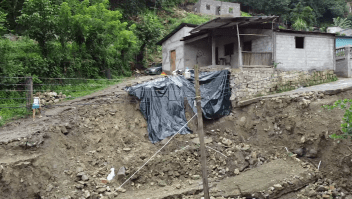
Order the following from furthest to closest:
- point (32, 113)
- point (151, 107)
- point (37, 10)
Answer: point (37, 10), point (151, 107), point (32, 113)

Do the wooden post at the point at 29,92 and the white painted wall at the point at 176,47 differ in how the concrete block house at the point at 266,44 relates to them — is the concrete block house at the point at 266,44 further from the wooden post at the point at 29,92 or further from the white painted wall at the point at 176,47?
the wooden post at the point at 29,92

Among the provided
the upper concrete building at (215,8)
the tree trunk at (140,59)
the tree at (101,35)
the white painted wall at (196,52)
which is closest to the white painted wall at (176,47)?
the white painted wall at (196,52)

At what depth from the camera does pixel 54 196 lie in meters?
8.48

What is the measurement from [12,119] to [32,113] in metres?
0.76

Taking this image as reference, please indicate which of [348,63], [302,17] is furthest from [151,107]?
[302,17]

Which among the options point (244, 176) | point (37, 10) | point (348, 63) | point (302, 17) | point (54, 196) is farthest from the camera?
point (302, 17)

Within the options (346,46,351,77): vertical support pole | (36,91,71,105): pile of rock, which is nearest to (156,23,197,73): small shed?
(36,91,71,105): pile of rock

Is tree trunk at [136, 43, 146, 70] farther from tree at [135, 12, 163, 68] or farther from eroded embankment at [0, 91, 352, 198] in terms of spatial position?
A: eroded embankment at [0, 91, 352, 198]

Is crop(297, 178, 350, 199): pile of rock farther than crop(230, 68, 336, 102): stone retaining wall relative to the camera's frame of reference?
No

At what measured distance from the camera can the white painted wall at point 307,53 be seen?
1471 cm

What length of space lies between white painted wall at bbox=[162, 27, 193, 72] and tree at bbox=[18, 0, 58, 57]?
8.51 m

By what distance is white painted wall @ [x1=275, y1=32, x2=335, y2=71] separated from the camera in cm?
1471

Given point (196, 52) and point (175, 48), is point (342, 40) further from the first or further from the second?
point (175, 48)

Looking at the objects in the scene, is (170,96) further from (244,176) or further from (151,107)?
(244,176)
